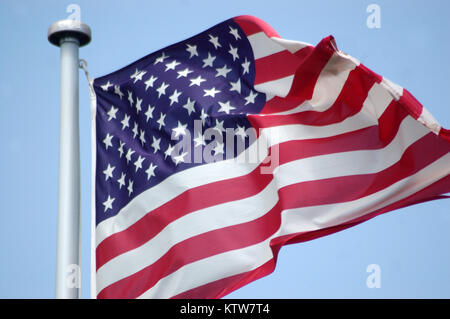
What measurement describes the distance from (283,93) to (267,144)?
1.60 feet

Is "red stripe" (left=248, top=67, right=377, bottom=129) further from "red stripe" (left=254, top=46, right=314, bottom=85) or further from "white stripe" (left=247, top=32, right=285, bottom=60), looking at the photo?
"white stripe" (left=247, top=32, right=285, bottom=60)

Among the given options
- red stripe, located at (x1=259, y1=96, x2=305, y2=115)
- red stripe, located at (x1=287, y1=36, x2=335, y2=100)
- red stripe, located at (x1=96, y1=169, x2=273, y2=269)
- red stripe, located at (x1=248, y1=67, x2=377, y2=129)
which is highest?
red stripe, located at (x1=287, y1=36, x2=335, y2=100)

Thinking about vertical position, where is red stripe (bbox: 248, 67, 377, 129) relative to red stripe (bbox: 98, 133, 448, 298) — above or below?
above

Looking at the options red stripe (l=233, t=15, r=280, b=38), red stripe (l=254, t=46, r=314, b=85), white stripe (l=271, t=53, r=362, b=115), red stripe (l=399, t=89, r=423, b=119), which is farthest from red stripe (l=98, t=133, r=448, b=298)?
red stripe (l=233, t=15, r=280, b=38)

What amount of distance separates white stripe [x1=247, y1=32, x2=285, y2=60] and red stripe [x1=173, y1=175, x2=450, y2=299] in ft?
5.46

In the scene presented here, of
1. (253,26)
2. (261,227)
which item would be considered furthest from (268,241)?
(253,26)

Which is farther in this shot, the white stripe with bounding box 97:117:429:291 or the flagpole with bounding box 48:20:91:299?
the white stripe with bounding box 97:117:429:291

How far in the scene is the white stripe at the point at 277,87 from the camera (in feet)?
20.6

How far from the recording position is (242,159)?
244 inches

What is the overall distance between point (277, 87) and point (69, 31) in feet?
6.13

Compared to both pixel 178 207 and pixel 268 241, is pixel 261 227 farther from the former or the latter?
pixel 178 207

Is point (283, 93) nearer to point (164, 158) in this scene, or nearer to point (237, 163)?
point (237, 163)

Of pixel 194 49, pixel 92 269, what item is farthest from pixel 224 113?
pixel 92 269

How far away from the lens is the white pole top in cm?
580
